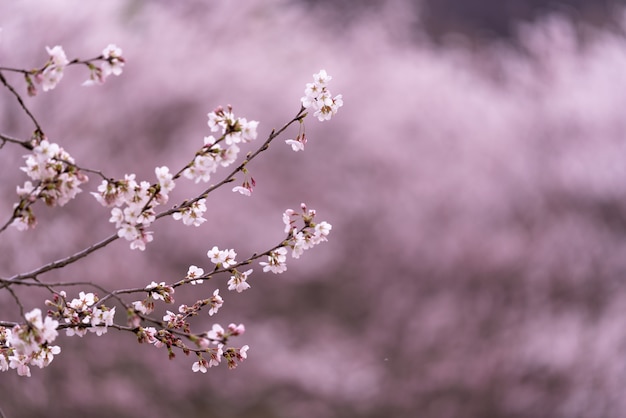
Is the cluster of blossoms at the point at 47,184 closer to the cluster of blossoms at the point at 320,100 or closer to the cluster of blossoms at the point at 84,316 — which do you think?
the cluster of blossoms at the point at 84,316

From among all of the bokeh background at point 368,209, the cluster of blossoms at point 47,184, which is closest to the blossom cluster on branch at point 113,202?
the cluster of blossoms at point 47,184

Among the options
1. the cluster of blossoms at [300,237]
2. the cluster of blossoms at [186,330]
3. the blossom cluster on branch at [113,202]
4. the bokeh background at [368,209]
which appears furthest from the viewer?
the bokeh background at [368,209]

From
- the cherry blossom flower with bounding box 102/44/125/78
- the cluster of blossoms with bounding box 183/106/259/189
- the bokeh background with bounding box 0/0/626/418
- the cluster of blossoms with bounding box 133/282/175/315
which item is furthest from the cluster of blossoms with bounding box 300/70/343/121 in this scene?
the bokeh background with bounding box 0/0/626/418

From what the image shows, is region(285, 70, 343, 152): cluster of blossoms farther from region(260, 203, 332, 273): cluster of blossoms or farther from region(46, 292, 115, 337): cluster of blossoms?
region(46, 292, 115, 337): cluster of blossoms

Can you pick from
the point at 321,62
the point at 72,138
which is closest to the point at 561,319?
the point at 321,62

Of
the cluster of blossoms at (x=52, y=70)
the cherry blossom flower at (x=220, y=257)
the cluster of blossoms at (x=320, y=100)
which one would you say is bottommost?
the cherry blossom flower at (x=220, y=257)
